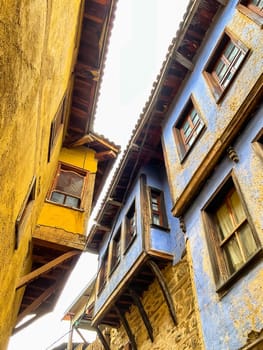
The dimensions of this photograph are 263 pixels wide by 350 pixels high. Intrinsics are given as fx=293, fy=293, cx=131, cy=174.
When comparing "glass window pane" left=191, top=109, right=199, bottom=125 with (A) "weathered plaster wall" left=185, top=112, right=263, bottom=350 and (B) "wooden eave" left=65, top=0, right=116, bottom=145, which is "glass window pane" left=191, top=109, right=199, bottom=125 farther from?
(B) "wooden eave" left=65, top=0, right=116, bottom=145

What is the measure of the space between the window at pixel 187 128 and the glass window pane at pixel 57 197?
349 centimetres

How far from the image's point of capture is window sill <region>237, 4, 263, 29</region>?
541 cm

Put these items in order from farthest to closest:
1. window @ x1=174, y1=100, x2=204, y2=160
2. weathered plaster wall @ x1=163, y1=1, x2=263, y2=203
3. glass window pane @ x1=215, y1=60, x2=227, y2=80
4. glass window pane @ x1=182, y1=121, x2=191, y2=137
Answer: glass window pane @ x1=182, y1=121, x2=191, y2=137, window @ x1=174, y1=100, x2=204, y2=160, glass window pane @ x1=215, y1=60, x2=227, y2=80, weathered plaster wall @ x1=163, y1=1, x2=263, y2=203

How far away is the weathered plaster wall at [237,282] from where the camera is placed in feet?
12.2

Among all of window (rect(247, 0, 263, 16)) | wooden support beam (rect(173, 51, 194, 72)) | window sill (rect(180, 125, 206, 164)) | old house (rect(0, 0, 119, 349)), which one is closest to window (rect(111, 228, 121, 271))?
old house (rect(0, 0, 119, 349))

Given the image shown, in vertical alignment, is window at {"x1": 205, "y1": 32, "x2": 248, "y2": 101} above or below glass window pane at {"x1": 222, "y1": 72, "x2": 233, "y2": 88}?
above

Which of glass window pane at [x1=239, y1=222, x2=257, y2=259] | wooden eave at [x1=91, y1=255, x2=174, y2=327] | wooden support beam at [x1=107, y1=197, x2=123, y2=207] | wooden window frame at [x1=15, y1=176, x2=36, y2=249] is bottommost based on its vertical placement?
glass window pane at [x1=239, y1=222, x2=257, y2=259]

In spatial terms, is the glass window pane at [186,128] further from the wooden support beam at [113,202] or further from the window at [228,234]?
the wooden support beam at [113,202]

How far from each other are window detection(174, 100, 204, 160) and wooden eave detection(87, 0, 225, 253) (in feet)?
3.52

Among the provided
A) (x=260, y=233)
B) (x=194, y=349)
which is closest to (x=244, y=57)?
(x=260, y=233)

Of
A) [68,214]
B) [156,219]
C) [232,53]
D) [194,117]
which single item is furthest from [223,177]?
[68,214]

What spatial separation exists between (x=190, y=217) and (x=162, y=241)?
7.39ft

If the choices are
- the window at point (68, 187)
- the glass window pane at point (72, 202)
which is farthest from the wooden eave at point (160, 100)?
the glass window pane at point (72, 202)

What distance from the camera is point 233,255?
454 cm
